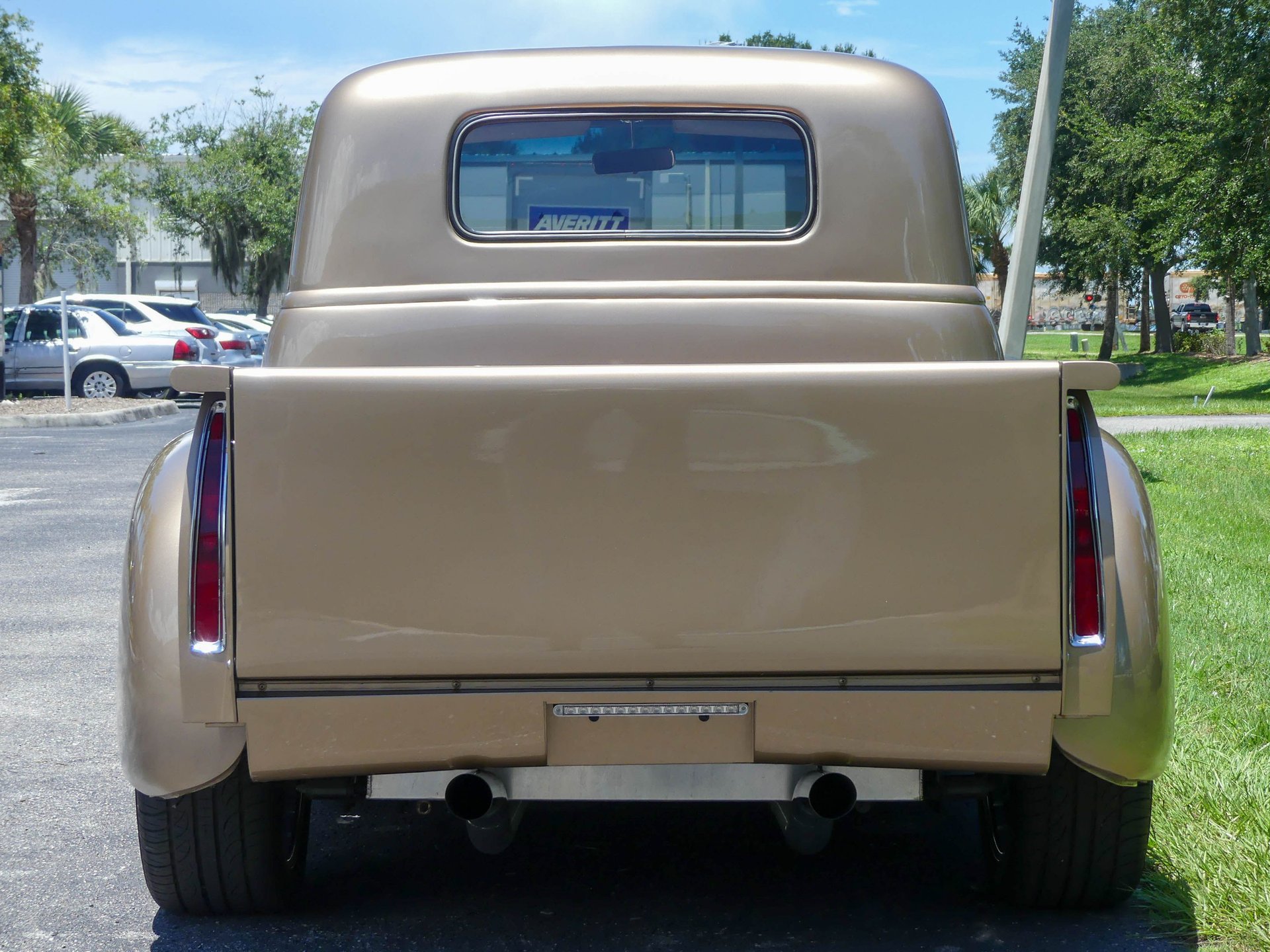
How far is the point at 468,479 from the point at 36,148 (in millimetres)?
30487

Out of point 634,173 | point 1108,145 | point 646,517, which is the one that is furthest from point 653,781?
point 1108,145

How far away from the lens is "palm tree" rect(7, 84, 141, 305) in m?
31.0

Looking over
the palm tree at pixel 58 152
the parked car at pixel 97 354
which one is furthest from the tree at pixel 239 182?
the parked car at pixel 97 354

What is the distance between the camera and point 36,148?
2962cm

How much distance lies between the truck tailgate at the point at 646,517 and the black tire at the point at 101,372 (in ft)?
66.9

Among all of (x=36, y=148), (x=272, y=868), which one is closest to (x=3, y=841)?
(x=272, y=868)

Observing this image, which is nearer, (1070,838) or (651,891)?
(1070,838)

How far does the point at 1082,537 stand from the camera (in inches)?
110

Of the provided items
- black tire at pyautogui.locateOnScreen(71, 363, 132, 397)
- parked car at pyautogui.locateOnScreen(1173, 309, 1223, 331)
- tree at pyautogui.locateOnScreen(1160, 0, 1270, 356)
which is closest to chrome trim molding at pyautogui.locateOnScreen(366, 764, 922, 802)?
black tire at pyautogui.locateOnScreen(71, 363, 132, 397)

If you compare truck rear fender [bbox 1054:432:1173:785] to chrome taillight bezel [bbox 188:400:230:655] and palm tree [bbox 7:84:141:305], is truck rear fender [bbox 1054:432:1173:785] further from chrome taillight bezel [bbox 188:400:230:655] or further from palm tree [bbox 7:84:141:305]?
palm tree [bbox 7:84:141:305]

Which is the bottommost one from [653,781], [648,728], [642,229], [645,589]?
[653,781]

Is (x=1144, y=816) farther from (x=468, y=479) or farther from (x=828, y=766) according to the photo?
(x=468, y=479)

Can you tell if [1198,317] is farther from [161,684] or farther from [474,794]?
[161,684]

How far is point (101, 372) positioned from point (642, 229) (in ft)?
64.5
